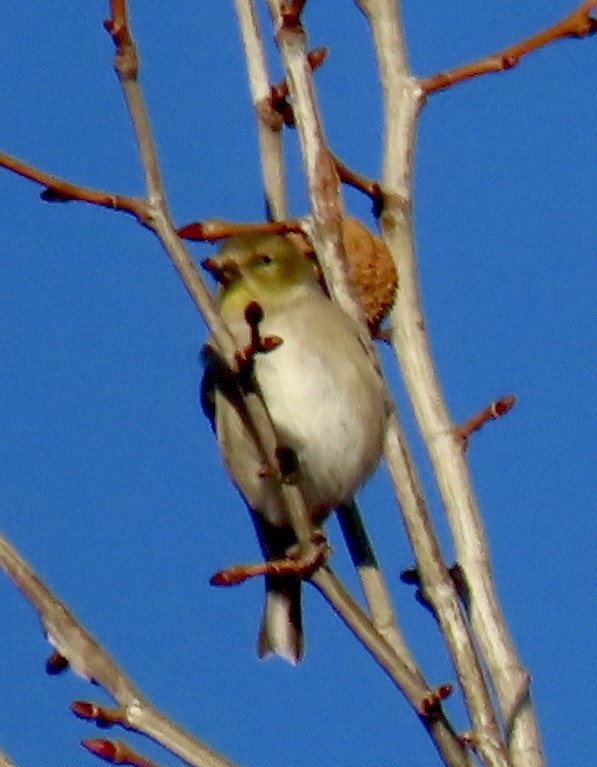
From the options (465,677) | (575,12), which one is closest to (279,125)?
(575,12)

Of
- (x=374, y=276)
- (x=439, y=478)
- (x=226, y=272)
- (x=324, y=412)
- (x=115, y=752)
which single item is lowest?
(x=115, y=752)

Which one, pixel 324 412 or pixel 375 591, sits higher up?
pixel 324 412

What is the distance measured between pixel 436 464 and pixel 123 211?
2.08 feet

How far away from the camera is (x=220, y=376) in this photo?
116 inches

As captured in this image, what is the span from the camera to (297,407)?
11.1ft

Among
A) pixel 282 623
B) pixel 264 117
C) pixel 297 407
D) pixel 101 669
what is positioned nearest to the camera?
pixel 101 669

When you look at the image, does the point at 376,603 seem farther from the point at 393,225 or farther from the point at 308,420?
the point at 308,420

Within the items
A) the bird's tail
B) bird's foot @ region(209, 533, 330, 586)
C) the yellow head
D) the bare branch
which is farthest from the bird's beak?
bird's foot @ region(209, 533, 330, 586)

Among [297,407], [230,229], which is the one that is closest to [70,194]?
[230,229]

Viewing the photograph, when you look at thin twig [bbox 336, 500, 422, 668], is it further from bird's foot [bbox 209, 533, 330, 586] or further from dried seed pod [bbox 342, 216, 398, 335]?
dried seed pod [bbox 342, 216, 398, 335]

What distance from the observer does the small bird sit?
3398mm

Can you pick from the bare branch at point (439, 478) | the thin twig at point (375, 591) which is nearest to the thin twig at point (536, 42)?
the bare branch at point (439, 478)

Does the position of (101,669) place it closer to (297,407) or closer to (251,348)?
(251,348)

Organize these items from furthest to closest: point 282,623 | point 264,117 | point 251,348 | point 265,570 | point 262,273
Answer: point 262,273, point 282,623, point 264,117, point 265,570, point 251,348
